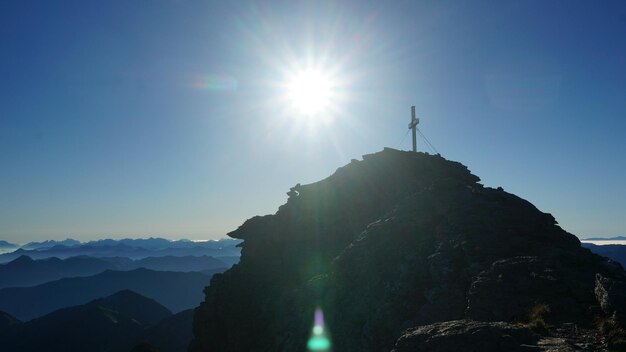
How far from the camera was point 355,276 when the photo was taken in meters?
25.7

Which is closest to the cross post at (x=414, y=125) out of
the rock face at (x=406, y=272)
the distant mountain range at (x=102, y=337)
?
the rock face at (x=406, y=272)

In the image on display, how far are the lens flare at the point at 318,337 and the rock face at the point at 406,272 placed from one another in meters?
0.46

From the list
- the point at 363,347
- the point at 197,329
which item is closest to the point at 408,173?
the point at 363,347

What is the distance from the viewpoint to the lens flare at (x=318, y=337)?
22.8 m

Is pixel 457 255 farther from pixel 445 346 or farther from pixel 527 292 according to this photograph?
pixel 445 346

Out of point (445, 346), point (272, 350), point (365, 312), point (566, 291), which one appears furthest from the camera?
point (272, 350)

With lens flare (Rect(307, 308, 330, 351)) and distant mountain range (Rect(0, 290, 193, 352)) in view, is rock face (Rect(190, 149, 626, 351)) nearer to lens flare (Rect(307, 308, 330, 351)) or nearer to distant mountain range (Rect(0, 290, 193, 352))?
lens flare (Rect(307, 308, 330, 351))

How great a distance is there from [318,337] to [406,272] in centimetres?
640

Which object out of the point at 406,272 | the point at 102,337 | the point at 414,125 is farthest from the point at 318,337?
the point at 102,337

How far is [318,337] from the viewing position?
2362 centimetres

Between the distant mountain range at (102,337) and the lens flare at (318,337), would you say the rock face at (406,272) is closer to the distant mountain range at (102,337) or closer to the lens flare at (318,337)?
the lens flare at (318,337)

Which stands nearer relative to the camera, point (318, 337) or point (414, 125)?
point (318, 337)

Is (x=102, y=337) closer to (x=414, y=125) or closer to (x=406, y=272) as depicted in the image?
Answer: (x=414, y=125)

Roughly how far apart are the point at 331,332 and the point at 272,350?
6.32 m
